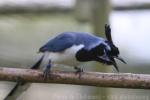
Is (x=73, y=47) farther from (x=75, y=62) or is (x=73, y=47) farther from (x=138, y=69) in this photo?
(x=138, y=69)

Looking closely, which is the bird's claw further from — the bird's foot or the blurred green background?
the blurred green background

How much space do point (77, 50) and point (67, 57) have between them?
3 centimetres

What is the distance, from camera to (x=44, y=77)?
4.25 feet

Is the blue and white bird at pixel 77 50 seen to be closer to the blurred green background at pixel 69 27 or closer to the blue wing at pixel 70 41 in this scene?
the blue wing at pixel 70 41

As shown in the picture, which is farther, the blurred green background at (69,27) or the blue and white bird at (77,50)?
the blurred green background at (69,27)

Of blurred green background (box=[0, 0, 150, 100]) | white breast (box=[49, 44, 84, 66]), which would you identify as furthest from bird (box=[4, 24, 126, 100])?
blurred green background (box=[0, 0, 150, 100])

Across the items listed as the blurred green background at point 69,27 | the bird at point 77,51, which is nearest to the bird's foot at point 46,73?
the bird at point 77,51

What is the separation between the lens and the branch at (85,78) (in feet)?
4.24

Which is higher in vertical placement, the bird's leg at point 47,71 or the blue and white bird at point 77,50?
the blue and white bird at point 77,50

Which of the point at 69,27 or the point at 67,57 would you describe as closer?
the point at 67,57

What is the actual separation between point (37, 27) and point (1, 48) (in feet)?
1.06

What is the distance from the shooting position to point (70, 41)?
134 centimetres

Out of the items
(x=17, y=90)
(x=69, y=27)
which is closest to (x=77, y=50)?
(x=17, y=90)

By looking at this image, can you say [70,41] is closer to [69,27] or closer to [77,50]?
[77,50]
